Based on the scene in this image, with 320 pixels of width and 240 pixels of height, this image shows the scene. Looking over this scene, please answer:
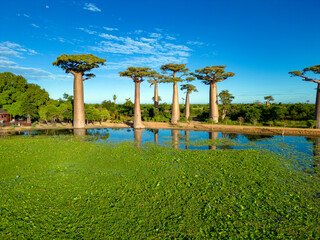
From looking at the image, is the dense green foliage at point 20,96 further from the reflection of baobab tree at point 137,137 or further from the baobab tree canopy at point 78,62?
the reflection of baobab tree at point 137,137

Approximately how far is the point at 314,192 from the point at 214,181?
369 cm

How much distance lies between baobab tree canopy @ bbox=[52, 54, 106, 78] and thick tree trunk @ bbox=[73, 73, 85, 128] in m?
0.86

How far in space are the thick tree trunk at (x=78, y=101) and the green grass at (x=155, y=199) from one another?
1586cm

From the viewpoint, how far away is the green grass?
4.96 metres

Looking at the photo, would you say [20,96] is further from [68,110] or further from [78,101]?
[78,101]

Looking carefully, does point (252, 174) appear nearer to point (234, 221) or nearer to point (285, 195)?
point (285, 195)

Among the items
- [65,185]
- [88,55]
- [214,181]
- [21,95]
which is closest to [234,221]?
[214,181]

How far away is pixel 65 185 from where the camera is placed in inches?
Answer: 295

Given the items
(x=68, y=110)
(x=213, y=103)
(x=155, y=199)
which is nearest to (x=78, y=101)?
(x=68, y=110)

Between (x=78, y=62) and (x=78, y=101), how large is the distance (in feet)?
17.3

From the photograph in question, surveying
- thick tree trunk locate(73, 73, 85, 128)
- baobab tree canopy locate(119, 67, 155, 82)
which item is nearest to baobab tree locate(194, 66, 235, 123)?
baobab tree canopy locate(119, 67, 155, 82)

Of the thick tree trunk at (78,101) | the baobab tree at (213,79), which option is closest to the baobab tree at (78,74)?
the thick tree trunk at (78,101)

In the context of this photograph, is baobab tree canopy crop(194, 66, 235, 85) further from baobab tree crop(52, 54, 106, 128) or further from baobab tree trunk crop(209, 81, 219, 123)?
baobab tree crop(52, 54, 106, 128)

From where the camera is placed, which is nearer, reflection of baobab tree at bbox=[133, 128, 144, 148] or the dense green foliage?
reflection of baobab tree at bbox=[133, 128, 144, 148]
